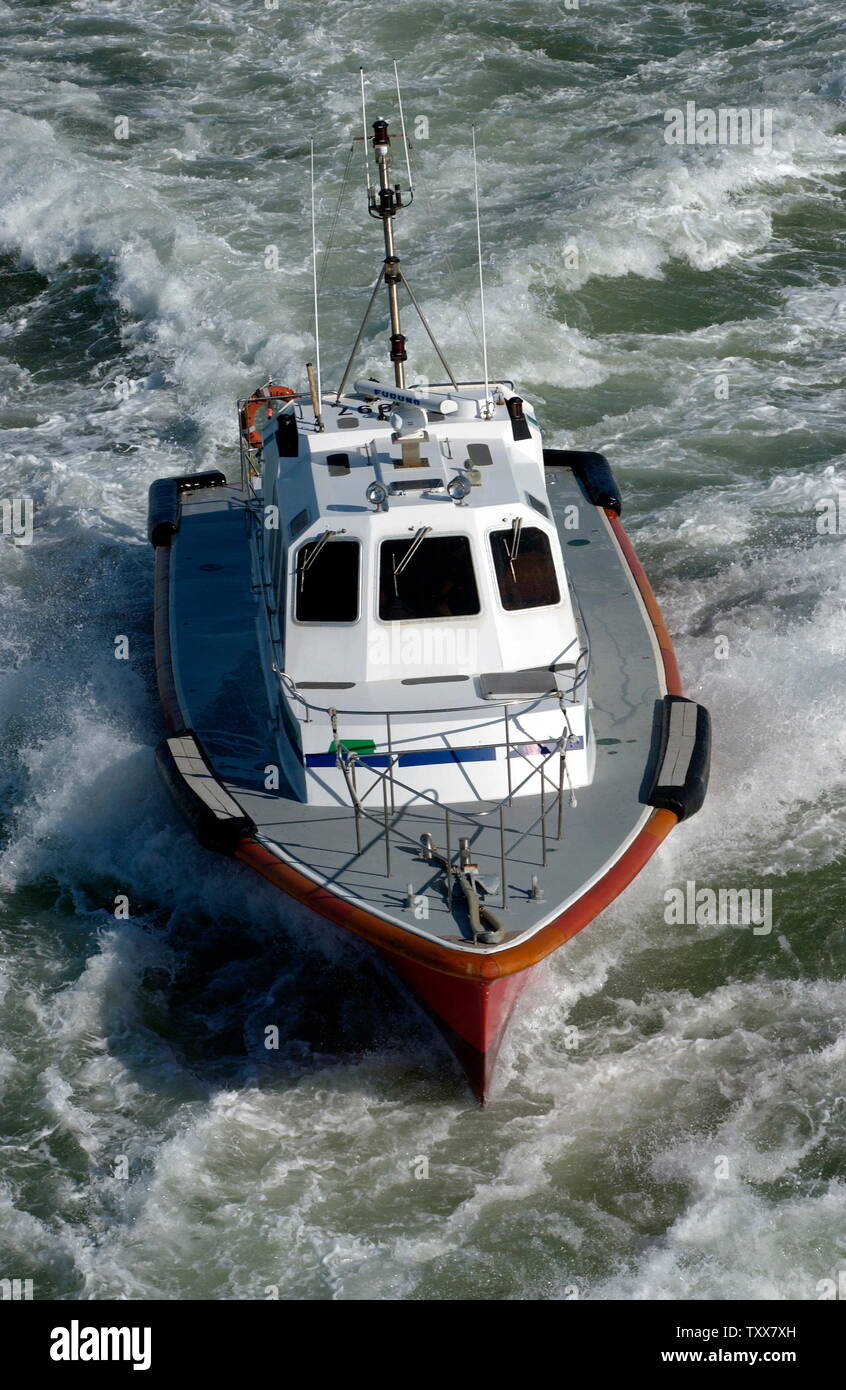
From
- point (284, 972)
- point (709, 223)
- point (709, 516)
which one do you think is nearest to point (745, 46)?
Answer: point (709, 223)

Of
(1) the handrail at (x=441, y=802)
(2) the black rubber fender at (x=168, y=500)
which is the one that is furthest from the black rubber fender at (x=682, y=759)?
(2) the black rubber fender at (x=168, y=500)

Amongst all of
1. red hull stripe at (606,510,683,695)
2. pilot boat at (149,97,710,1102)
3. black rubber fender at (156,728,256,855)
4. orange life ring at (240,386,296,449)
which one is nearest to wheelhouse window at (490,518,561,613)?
pilot boat at (149,97,710,1102)

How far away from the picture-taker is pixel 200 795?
10.0 meters

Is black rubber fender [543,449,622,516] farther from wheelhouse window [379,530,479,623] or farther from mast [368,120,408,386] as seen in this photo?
wheelhouse window [379,530,479,623]

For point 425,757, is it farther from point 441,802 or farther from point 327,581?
point 327,581

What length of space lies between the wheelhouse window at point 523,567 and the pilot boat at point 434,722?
1 centimetres

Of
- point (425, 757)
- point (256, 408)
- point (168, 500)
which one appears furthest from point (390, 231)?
point (425, 757)

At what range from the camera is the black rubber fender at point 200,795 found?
970 cm

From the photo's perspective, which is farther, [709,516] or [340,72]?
[340,72]

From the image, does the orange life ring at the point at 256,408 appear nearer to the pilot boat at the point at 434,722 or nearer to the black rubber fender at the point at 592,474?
the pilot boat at the point at 434,722

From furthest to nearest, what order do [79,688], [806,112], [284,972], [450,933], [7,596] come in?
1. [806,112]
2. [7,596]
3. [79,688]
4. [284,972]
5. [450,933]
